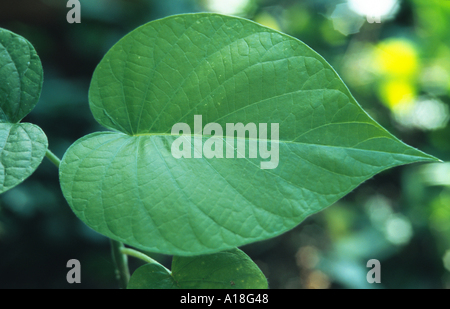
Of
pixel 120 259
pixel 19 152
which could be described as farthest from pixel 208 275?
pixel 19 152

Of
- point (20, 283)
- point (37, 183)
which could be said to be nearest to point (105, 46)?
point (37, 183)

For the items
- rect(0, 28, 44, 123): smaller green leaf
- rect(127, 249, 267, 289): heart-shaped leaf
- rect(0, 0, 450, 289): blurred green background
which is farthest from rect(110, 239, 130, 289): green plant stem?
rect(0, 0, 450, 289): blurred green background

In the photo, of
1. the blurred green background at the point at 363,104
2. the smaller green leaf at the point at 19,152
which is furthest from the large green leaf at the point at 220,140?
the blurred green background at the point at 363,104

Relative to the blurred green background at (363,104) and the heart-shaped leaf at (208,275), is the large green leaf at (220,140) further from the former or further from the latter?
the blurred green background at (363,104)

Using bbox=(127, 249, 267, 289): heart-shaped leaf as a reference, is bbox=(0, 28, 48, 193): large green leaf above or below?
above

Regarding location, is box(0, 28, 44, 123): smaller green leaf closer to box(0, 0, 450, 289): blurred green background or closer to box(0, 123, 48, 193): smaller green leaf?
box(0, 123, 48, 193): smaller green leaf
